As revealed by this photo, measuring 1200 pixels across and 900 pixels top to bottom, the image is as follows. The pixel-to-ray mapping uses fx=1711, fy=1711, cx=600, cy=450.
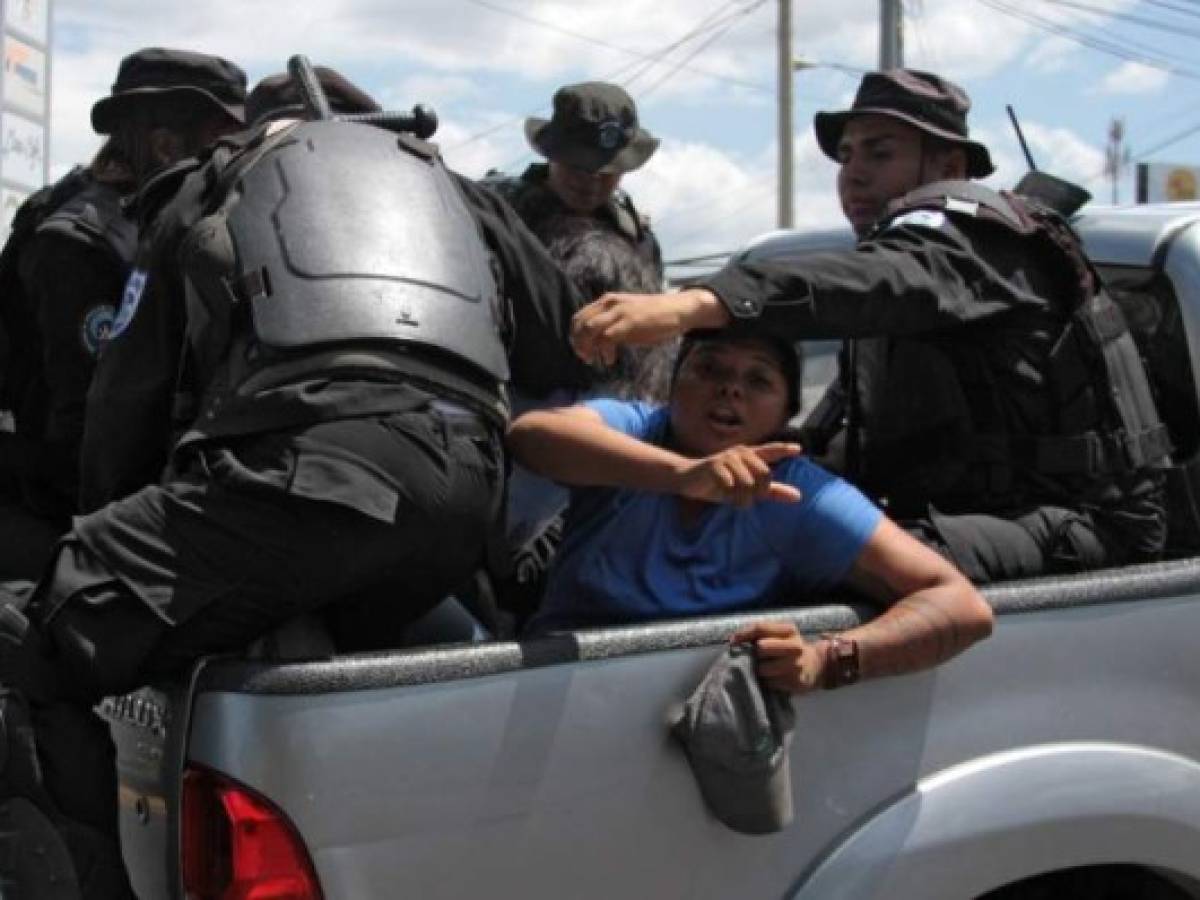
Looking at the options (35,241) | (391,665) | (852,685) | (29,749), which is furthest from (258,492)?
(35,241)

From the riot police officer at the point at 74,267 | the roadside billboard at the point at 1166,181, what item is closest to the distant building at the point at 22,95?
the riot police officer at the point at 74,267

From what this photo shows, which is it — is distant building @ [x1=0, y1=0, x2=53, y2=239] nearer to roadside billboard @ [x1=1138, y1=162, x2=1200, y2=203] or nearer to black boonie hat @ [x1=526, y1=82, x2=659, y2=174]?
black boonie hat @ [x1=526, y1=82, x2=659, y2=174]

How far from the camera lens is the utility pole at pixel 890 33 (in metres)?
22.9

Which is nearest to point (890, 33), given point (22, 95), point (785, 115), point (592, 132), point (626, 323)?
point (785, 115)

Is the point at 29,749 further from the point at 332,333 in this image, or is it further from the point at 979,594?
the point at 979,594

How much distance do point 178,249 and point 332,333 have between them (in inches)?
13.9

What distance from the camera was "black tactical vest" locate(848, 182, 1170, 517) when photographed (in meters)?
3.18

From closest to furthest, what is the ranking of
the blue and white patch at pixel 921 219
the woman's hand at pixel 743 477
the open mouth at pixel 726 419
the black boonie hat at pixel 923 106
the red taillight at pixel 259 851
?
1. the red taillight at pixel 259 851
2. the woman's hand at pixel 743 477
3. the open mouth at pixel 726 419
4. the blue and white patch at pixel 921 219
5. the black boonie hat at pixel 923 106

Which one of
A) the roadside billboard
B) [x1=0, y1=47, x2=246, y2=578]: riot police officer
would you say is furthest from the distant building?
the roadside billboard

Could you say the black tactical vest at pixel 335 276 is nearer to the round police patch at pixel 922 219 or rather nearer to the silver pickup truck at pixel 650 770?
the silver pickup truck at pixel 650 770

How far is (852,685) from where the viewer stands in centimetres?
249

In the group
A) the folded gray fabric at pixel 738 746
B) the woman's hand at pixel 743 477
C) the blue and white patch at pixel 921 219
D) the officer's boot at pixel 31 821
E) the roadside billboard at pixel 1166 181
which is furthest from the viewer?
the roadside billboard at pixel 1166 181

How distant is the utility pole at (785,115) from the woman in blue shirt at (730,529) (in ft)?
71.1

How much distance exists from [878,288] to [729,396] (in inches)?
12.3
